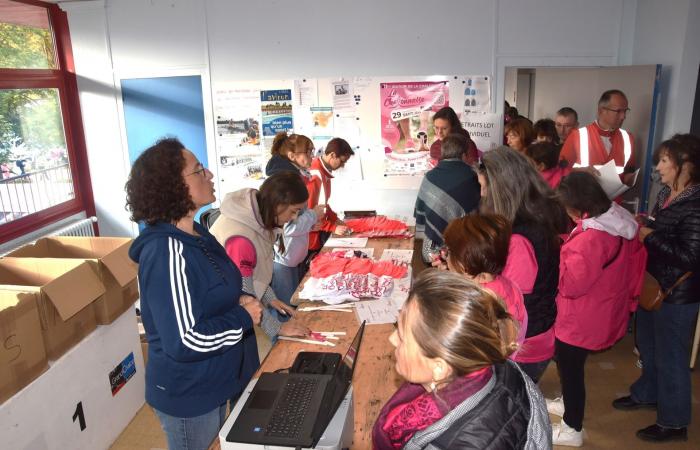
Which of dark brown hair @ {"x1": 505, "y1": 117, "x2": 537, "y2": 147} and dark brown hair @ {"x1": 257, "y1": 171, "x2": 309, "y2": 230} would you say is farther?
dark brown hair @ {"x1": 505, "y1": 117, "x2": 537, "y2": 147}

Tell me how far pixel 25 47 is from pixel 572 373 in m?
4.91

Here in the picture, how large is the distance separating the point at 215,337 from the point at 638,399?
263 centimetres

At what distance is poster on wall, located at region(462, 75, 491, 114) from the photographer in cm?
444

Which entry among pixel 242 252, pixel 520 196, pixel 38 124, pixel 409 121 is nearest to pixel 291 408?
pixel 242 252

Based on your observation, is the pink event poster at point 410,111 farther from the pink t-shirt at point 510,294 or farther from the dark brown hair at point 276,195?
the pink t-shirt at point 510,294

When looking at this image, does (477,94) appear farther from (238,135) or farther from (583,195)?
(583,195)

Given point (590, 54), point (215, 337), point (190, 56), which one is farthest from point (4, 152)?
point (590, 54)

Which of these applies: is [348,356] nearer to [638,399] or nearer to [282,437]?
[282,437]

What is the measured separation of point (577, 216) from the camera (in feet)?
7.55

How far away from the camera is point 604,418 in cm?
294

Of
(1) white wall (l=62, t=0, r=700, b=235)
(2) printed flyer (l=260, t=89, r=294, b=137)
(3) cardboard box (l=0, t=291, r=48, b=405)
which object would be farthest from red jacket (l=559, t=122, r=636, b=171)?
(3) cardboard box (l=0, t=291, r=48, b=405)

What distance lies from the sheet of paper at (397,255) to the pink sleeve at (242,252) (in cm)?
105

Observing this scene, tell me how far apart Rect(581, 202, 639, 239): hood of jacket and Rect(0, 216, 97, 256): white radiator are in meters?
3.96

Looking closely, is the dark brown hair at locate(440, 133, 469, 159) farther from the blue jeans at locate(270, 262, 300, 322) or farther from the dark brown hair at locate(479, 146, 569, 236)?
the blue jeans at locate(270, 262, 300, 322)
